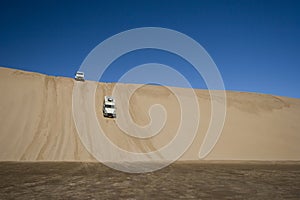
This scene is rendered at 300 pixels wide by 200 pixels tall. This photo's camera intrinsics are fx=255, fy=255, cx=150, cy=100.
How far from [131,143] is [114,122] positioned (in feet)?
11.9

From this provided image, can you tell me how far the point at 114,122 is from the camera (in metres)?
21.5

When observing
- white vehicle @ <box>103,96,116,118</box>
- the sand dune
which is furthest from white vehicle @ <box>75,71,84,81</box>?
white vehicle @ <box>103,96,116,118</box>

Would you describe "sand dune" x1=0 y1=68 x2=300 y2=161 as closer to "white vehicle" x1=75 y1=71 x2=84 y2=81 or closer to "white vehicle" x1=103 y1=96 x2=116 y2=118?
"white vehicle" x1=103 y1=96 x2=116 y2=118

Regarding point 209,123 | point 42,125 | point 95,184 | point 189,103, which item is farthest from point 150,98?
point 95,184

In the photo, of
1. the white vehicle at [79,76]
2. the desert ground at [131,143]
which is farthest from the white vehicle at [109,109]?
the white vehicle at [79,76]

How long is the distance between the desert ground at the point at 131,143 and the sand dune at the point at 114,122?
0.07 metres

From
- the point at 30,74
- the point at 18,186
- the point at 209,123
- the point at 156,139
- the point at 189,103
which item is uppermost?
the point at 30,74

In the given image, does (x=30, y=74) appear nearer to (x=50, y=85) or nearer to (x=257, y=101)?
(x=50, y=85)

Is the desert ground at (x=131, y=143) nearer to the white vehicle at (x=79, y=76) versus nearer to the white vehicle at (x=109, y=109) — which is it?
the white vehicle at (x=109, y=109)

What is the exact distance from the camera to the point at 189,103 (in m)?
28.7

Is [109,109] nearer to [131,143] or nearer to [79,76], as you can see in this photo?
[131,143]

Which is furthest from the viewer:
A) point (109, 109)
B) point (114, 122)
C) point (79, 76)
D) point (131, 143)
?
point (79, 76)

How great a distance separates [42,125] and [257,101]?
2632cm

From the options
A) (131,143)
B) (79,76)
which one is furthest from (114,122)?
(79,76)
